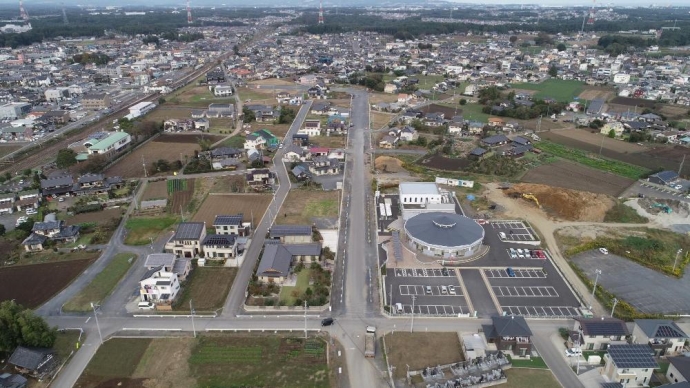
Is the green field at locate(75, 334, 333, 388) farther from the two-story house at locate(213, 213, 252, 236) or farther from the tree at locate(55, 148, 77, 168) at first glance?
the tree at locate(55, 148, 77, 168)

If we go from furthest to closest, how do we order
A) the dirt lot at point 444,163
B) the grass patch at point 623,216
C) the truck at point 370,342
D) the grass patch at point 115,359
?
the dirt lot at point 444,163 → the grass patch at point 623,216 → the truck at point 370,342 → the grass patch at point 115,359

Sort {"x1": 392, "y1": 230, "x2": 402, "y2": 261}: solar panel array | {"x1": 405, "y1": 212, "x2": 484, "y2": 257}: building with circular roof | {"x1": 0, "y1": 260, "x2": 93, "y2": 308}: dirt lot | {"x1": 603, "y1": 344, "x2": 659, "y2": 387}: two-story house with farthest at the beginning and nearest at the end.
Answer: {"x1": 405, "y1": 212, "x2": 484, "y2": 257}: building with circular roof < {"x1": 392, "y1": 230, "x2": 402, "y2": 261}: solar panel array < {"x1": 0, "y1": 260, "x2": 93, "y2": 308}: dirt lot < {"x1": 603, "y1": 344, "x2": 659, "y2": 387}: two-story house

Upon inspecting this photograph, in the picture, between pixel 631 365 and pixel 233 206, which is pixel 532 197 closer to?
pixel 631 365

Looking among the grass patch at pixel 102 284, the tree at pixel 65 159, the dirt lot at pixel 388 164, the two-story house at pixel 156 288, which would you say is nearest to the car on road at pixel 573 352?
the two-story house at pixel 156 288

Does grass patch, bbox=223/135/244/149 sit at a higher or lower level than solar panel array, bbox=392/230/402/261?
higher

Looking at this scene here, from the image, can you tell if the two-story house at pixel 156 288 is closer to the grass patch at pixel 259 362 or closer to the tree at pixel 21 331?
the grass patch at pixel 259 362

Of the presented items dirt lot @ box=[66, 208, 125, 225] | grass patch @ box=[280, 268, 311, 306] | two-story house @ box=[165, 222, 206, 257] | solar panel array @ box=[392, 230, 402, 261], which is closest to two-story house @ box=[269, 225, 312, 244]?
grass patch @ box=[280, 268, 311, 306]

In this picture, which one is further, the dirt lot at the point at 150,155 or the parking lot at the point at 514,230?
the dirt lot at the point at 150,155
